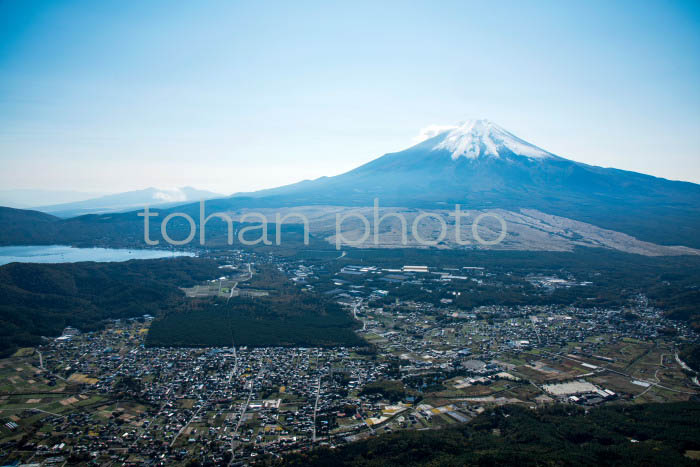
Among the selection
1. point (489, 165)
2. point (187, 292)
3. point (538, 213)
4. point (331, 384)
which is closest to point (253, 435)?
point (331, 384)

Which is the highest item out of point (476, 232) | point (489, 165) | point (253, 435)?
point (489, 165)

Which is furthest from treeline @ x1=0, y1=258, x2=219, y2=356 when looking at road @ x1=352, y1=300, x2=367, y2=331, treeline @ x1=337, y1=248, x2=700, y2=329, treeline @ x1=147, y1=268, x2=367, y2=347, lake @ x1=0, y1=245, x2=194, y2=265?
treeline @ x1=337, y1=248, x2=700, y2=329

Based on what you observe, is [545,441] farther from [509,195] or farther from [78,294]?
[509,195]

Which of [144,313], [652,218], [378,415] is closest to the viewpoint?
[378,415]

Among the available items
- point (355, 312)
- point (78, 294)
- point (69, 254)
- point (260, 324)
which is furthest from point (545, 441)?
point (69, 254)

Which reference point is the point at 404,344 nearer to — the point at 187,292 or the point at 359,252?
the point at 187,292

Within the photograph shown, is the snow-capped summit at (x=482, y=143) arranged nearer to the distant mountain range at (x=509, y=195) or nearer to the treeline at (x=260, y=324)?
the distant mountain range at (x=509, y=195)
